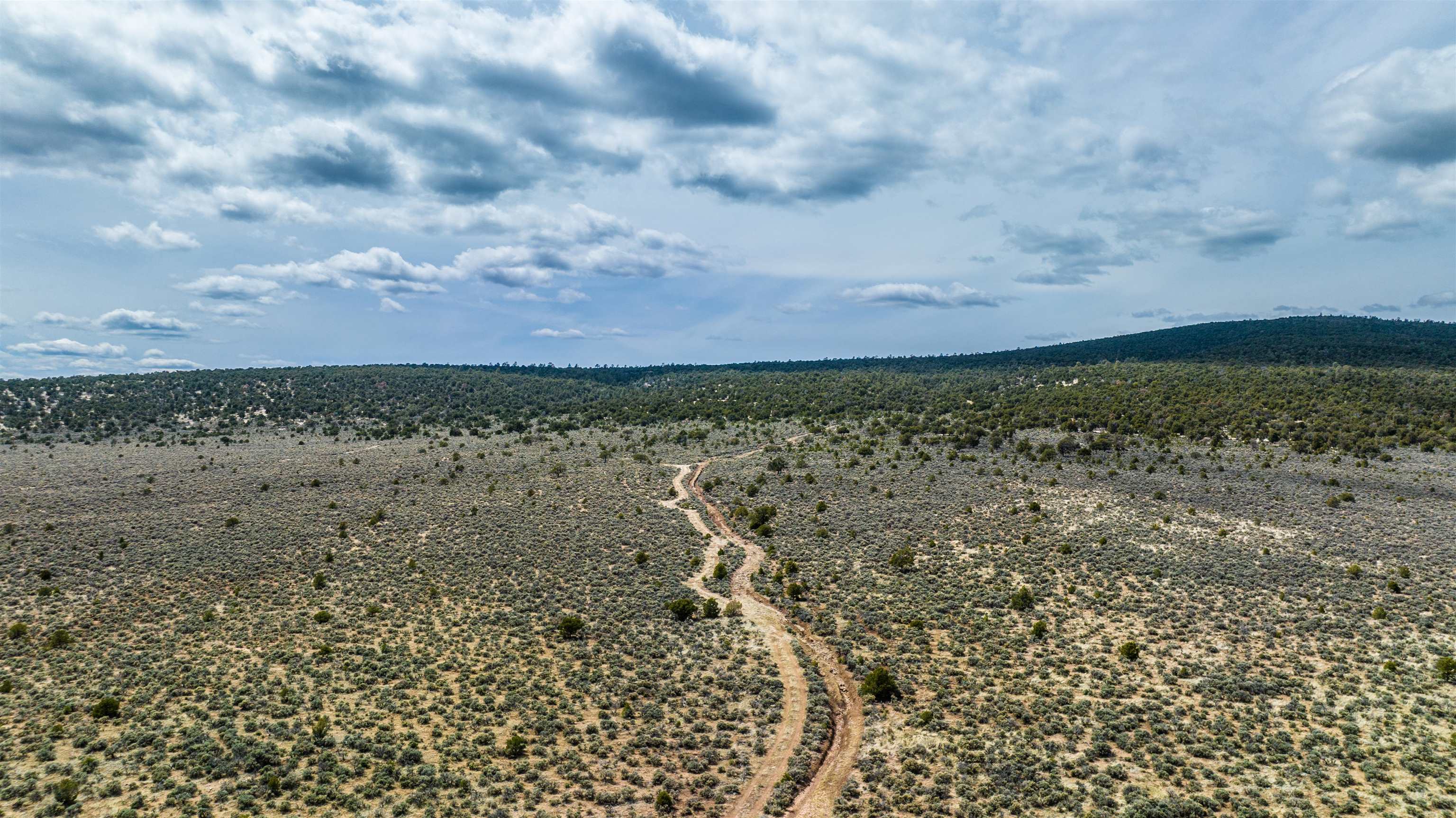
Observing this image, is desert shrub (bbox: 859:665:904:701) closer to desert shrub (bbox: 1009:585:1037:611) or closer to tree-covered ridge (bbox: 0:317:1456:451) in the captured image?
desert shrub (bbox: 1009:585:1037:611)

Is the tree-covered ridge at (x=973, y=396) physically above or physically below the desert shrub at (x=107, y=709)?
above

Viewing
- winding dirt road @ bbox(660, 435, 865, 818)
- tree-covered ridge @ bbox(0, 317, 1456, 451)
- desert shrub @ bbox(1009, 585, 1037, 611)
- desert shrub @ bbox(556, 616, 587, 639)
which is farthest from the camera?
tree-covered ridge @ bbox(0, 317, 1456, 451)

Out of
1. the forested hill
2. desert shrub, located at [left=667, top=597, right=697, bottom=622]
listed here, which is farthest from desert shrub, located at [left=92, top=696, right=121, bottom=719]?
the forested hill

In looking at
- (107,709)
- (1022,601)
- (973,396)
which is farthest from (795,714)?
(973,396)

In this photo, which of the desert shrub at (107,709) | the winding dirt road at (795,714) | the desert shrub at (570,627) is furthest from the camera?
the desert shrub at (570,627)

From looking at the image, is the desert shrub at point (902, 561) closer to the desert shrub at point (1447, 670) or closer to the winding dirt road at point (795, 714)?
the winding dirt road at point (795, 714)

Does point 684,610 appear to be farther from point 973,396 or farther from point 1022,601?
point 973,396

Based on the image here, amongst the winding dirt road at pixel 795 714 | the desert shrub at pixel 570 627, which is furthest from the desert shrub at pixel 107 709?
the winding dirt road at pixel 795 714
